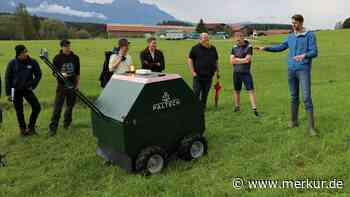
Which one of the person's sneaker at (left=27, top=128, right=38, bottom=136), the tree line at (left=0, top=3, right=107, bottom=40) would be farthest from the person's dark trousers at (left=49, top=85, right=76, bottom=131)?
the tree line at (left=0, top=3, right=107, bottom=40)

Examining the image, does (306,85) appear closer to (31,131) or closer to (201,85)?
(201,85)

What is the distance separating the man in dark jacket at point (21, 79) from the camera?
7227 millimetres

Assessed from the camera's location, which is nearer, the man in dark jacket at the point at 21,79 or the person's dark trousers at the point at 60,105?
the man in dark jacket at the point at 21,79

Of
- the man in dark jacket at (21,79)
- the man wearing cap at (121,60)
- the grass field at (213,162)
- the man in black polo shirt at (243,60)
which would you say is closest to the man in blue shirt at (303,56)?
the grass field at (213,162)

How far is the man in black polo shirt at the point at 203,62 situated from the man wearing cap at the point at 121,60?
1.98 metres

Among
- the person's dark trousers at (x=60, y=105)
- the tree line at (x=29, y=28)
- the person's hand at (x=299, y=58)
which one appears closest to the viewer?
the person's hand at (x=299, y=58)

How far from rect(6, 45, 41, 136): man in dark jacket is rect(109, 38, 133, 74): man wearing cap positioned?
174 cm

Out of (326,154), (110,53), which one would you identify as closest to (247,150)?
(326,154)

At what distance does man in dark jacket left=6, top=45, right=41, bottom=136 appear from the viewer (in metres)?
7.23

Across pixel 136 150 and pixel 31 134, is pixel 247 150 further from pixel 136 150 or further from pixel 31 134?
pixel 31 134

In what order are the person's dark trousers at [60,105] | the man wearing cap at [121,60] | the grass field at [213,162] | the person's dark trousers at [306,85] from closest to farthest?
1. the grass field at [213,162]
2. the person's dark trousers at [306,85]
3. the man wearing cap at [121,60]
4. the person's dark trousers at [60,105]

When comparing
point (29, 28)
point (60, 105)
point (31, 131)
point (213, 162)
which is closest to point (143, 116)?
point (213, 162)

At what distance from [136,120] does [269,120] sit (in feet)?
12.3

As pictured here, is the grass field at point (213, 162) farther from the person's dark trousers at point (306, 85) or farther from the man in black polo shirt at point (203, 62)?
the man in black polo shirt at point (203, 62)
